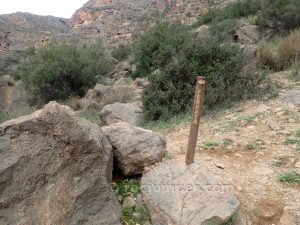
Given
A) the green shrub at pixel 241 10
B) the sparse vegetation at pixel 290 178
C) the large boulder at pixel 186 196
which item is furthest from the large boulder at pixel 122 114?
the green shrub at pixel 241 10

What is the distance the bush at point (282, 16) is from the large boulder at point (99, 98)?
6767 mm

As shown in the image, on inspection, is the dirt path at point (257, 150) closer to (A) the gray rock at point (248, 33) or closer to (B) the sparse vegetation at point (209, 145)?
(B) the sparse vegetation at point (209, 145)

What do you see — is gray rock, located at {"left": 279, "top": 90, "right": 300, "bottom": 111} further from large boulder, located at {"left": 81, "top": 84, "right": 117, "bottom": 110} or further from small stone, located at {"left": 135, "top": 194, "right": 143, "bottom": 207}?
large boulder, located at {"left": 81, "top": 84, "right": 117, "bottom": 110}

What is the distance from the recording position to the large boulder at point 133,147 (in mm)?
3795

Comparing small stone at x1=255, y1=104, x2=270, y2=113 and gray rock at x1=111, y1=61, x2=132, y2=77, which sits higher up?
small stone at x1=255, y1=104, x2=270, y2=113

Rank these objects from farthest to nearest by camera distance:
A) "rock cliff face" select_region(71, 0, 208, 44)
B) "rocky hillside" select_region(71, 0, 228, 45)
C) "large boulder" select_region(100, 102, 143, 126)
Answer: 1. "rock cliff face" select_region(71, 0, 208, 44)
2. "rocky hillside" select_region(71, 0, 228, 45)
3. "large boulder" select_region(100, 102, 143, 126)

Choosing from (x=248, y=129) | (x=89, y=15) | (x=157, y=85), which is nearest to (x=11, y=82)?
(x=157, y=85)

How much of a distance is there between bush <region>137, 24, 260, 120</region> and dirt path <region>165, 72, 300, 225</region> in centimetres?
43

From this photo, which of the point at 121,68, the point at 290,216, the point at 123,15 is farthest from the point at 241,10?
the point at 123,15

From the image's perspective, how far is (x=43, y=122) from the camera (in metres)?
3.32

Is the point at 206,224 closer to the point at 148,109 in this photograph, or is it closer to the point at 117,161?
the point at 117,161

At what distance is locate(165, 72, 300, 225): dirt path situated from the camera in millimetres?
3436

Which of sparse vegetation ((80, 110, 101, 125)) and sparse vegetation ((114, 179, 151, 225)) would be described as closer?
sparse vegetation ((114, 179, 151, 225))

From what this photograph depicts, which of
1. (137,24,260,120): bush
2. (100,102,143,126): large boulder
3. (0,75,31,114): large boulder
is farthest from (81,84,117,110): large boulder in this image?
(0,75,31,114): large boulder
